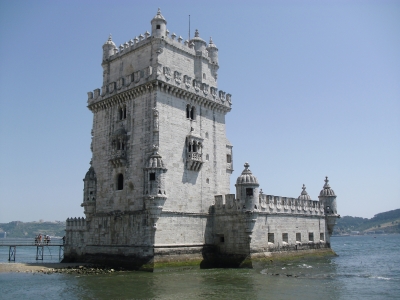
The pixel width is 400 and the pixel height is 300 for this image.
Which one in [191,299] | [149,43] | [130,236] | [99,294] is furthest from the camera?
[149,43]

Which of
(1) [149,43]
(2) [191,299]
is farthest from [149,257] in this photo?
(1) [149,43]

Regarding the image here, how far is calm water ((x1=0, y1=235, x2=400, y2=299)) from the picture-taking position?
75.5ft

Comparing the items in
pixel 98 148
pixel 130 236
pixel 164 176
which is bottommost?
pixel 130 236

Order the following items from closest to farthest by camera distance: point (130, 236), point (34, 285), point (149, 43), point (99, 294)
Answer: point (99, 294), point (34, 285), point (130, 236), point (149, 43)

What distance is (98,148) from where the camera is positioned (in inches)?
1539

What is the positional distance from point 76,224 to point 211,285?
19.0 metres

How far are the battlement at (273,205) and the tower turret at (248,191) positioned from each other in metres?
0.40

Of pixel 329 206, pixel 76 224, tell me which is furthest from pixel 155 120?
pixel 329 206

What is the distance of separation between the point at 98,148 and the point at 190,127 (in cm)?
902

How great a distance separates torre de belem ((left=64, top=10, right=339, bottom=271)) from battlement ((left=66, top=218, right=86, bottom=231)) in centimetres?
10

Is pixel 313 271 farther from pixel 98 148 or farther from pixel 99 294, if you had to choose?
pixel 98 148

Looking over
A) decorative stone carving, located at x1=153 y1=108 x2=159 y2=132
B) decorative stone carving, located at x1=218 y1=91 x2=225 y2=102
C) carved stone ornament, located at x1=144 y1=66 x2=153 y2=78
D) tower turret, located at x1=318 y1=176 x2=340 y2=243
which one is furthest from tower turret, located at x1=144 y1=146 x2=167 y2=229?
tower turret, located at x1=318 y1=176 x2=340 y2=243

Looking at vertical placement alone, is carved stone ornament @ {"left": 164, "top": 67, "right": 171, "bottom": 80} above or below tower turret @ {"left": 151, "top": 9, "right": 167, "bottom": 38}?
below

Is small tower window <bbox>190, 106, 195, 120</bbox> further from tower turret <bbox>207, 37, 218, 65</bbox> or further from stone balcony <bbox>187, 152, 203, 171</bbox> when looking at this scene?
tower turret <bbox>207, 37, 218, 65</bbox>
